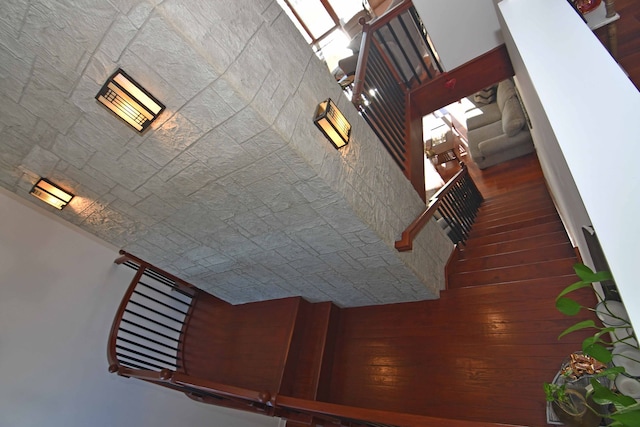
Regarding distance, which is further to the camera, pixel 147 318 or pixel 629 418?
pixel 147 318

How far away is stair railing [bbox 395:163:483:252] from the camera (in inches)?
130

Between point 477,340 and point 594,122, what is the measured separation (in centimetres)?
184

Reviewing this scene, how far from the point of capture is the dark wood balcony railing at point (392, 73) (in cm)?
312

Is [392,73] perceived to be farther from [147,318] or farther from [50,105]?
[147,318]

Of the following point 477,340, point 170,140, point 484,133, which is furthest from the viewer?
point 484,133

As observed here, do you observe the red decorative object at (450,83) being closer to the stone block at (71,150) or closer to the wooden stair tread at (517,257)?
the wooden stair tread at (517,257)

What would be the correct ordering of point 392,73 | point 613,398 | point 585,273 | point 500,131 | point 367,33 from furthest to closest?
point 500,131
point 392,73
point 367,33
point 585,273
point 613,398

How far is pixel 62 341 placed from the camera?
3350 mm

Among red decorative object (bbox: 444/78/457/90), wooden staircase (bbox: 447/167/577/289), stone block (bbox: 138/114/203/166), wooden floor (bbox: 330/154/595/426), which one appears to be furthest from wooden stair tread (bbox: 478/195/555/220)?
stone block (bbox: 138/114/203/166)

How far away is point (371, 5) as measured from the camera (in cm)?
697

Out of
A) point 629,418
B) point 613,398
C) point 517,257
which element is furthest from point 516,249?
point 629,418

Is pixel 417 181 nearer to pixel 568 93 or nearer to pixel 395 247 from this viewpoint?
pixel 395 247

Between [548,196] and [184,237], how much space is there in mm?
4612

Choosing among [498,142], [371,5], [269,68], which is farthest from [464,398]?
[371,5]
